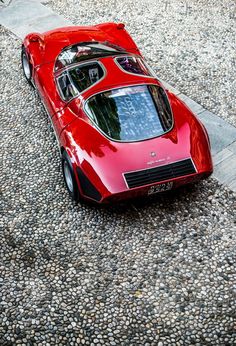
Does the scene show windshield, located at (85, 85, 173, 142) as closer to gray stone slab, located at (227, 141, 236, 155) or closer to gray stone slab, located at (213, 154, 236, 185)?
gray stone slab, located at (213, 154, 236, 185)

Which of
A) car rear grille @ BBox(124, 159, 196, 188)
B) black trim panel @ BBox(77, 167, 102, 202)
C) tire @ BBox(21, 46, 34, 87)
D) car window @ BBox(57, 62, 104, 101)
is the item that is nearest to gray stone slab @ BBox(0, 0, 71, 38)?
tire @ BBox(21, 46, 34, 87)

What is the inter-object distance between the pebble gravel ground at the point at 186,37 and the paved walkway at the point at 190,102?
0.63ft

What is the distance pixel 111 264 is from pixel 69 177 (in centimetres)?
136

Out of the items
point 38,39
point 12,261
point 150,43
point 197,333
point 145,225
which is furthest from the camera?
point 150,43

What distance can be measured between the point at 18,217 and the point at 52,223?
1.54 ft

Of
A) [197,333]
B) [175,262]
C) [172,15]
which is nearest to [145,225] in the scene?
[175,262]

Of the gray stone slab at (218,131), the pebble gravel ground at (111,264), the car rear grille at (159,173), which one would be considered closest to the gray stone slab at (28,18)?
the pebble gravel ground at (111,264)

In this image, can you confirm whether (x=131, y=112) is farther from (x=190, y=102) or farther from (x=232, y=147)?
(x=190, y=102)

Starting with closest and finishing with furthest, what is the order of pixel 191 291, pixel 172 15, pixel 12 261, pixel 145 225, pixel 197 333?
pixel 197 333 < pixel 191 291 < pixel 12 261 < pixel 145 225 < pixel 172 15

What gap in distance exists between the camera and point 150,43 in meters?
9.54

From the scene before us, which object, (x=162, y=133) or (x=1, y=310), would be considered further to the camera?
(x=162, y=133)

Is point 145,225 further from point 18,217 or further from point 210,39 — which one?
point 210,39

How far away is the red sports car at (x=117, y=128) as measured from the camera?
19.3ft

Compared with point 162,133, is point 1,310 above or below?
below
